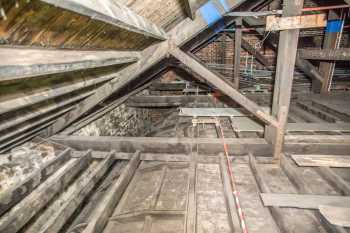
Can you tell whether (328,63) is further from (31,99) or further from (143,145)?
(31,99)

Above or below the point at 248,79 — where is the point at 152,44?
above

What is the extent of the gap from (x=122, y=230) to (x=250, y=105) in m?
1.79

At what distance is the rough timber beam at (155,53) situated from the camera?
1.84 m

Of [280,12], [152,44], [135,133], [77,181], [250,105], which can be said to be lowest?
[135,133]

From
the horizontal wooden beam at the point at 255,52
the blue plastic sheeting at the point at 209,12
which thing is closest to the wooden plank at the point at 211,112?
the blue plastic sheeting at the point at 209,12

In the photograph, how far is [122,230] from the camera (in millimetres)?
1642

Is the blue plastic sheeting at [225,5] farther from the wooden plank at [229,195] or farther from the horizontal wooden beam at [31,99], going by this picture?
the wooden plank at [229,195]

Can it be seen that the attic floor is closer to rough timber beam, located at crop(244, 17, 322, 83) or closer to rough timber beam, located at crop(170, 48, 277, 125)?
rough timber beam, located at crop(170, 48, 277, 125)

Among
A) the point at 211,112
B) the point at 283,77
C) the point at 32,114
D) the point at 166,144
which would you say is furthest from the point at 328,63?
the point at 32,114

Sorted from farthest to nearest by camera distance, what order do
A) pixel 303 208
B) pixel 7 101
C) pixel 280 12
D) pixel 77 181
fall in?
pixel 77 181 → pixel 280 12 → pixel 303 208 → pixel 7 101

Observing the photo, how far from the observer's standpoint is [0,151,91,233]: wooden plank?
1.42 m

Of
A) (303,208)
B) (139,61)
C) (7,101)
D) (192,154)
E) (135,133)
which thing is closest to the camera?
(7,101)

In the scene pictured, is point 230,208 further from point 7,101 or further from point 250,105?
point 7,101

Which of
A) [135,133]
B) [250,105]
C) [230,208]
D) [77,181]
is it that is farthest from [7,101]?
[135,133]
